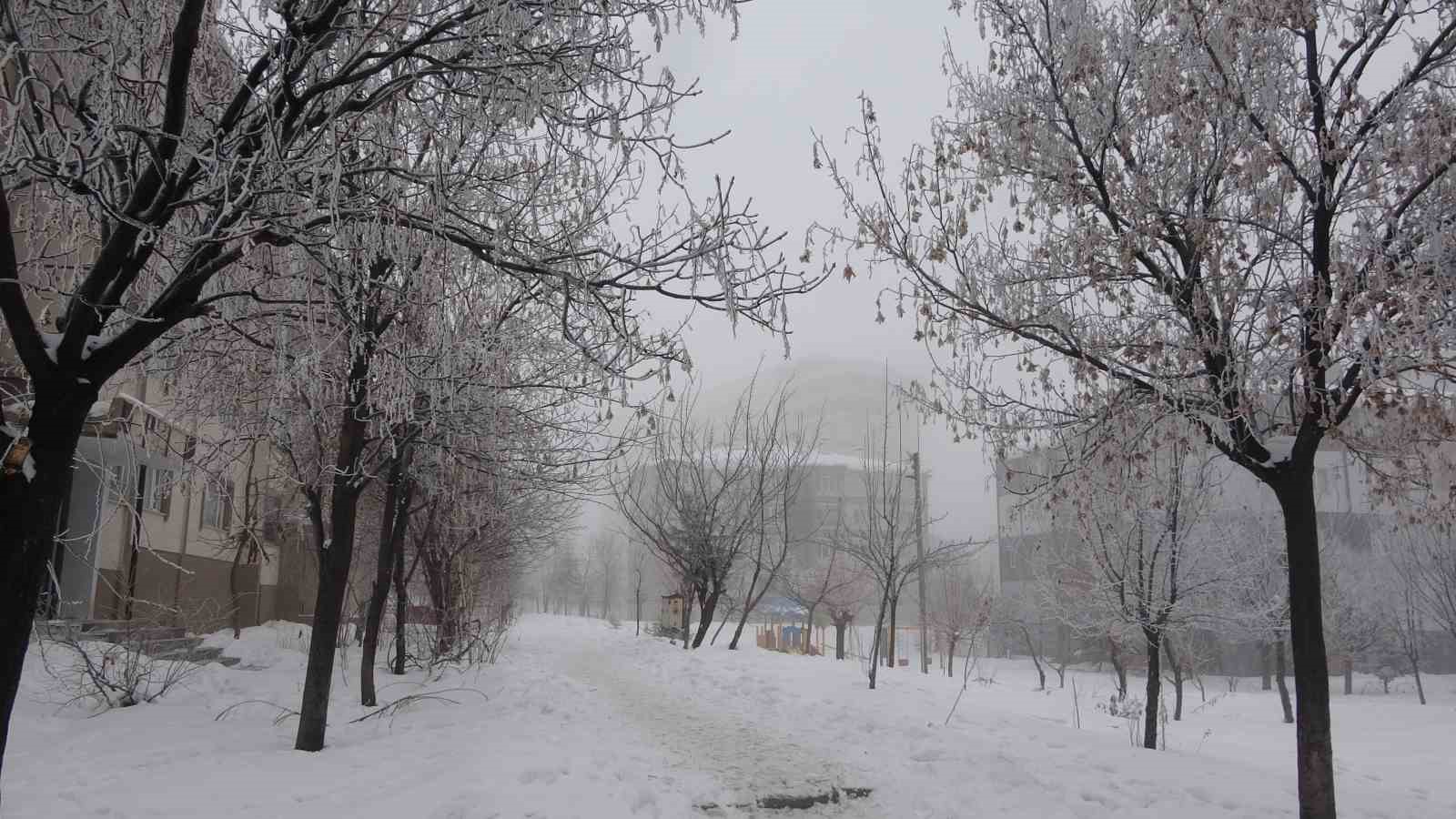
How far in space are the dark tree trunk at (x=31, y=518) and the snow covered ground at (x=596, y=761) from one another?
2.22 m

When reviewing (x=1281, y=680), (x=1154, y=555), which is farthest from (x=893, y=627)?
(x=1281, y=680)

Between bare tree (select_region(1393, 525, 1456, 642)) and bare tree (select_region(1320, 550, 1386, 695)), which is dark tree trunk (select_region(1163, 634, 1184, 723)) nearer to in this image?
bare tree (select_region(1393, 525, 1456, 642))

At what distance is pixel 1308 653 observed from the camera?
23.4ft

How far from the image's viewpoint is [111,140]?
4.08 m

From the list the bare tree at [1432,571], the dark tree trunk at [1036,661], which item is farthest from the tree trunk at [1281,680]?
the dark tree trunk at [1036,661]

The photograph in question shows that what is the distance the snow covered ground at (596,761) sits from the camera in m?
6.36

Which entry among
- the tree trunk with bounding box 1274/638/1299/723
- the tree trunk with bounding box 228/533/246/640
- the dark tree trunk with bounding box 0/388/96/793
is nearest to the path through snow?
the dark tree trunk with bounding box 0/388/96/793

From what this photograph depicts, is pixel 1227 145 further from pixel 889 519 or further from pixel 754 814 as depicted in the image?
pixel 889 519

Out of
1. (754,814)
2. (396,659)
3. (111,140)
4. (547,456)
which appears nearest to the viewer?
(111,140)

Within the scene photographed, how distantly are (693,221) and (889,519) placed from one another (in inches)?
525

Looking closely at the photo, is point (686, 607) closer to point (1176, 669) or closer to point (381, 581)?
point (1176, 669)

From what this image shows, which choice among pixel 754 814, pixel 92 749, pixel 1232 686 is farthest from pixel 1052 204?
pixel 1232 686

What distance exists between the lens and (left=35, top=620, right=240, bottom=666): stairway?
9.84m

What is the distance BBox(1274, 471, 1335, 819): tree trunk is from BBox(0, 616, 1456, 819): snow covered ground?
Answer: 1.45ft
